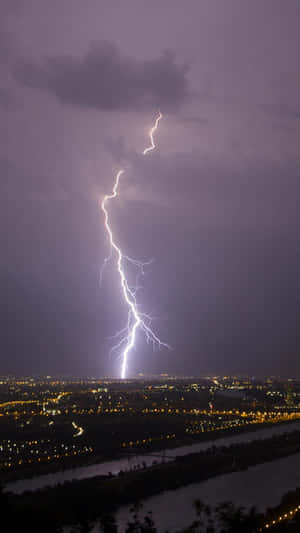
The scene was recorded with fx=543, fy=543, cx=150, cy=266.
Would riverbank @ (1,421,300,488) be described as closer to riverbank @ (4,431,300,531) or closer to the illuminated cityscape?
the illuminated cityscape

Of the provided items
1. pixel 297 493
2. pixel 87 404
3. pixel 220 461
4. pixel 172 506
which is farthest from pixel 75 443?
pixel 87 404

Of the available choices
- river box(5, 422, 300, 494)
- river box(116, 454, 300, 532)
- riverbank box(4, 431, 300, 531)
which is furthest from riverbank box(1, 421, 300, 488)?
river box(116, 454, 300, 532)

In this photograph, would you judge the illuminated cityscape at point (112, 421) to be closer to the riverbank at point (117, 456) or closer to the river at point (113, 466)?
the riverbank at point (117, 456)

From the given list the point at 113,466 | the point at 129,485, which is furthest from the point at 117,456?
the point at 129,485

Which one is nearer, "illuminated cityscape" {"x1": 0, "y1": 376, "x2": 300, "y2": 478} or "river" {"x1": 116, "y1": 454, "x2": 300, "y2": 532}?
"river" {"x1": 116, "y1": 454, "x2": 300, "y2": 532}

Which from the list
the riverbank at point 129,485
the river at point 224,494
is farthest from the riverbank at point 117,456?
the river at point 224,494

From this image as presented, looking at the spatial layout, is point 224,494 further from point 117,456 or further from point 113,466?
point 117,456

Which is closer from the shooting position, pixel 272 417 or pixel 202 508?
pixel 202 508

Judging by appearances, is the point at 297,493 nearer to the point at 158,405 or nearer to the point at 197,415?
the point at 197,415
